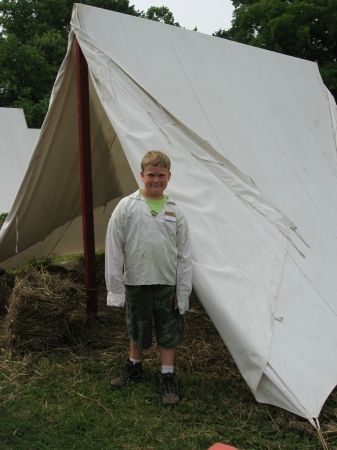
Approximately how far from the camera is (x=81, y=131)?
3320mm

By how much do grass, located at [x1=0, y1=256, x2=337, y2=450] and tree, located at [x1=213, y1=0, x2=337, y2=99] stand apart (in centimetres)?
1646

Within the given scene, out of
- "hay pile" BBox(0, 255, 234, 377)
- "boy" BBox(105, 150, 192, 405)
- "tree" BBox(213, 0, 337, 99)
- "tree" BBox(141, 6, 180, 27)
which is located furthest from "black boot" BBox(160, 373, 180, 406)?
"tree" BBox(141, 6, 180, 27)

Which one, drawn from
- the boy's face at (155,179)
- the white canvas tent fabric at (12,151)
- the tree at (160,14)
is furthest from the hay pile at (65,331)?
the tree at (160,14)

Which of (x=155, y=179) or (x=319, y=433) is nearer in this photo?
(x=319, y=433)

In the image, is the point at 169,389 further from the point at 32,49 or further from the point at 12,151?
the point at 32,49

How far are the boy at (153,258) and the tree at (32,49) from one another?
21762 mm

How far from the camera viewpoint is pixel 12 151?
11648mm

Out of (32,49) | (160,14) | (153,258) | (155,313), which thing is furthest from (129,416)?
(160,14)

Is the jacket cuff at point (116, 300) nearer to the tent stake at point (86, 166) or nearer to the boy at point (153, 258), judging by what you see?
the boy at point (153, 258)

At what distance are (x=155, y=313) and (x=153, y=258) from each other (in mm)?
344

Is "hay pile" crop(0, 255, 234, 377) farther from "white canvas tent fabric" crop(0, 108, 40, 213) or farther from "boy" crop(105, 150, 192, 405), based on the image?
"white canvas tent fabric" crop(0, 108, 40, 213)

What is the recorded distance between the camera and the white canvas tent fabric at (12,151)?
10.8 m

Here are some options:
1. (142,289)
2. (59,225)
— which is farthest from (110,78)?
(59,225)

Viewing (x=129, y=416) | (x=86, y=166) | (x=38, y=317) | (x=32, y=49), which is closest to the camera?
(x=129, y=416)
